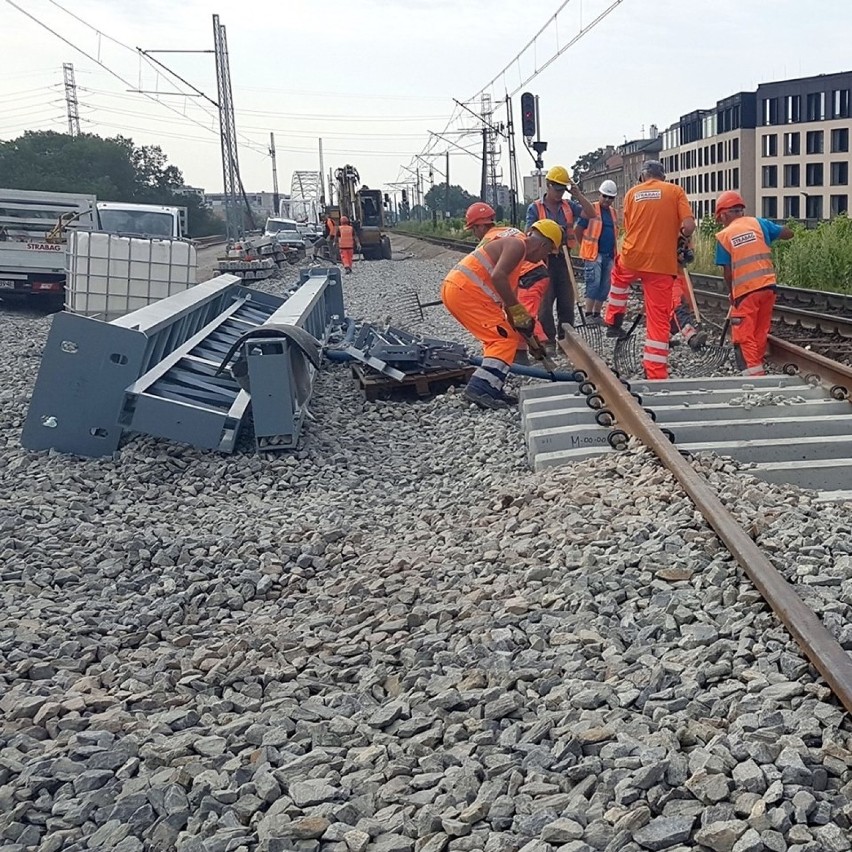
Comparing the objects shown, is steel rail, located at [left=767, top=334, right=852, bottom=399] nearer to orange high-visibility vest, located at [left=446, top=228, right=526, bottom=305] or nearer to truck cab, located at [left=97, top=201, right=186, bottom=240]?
orange high-visibility vest, located at [left=446, top=228, right=526, bottom=305]

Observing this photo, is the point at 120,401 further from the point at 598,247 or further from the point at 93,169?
the point at 93,169

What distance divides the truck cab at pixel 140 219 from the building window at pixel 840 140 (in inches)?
2219

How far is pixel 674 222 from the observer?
8.22 m

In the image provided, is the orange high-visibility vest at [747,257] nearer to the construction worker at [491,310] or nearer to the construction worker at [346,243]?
the construction worker at [491,310]

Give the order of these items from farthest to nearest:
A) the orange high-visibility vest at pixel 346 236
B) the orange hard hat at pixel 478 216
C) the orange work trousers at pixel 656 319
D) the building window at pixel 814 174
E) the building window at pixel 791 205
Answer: the building window at pixel 791 205 → the building window at pixel 814 174 → the orange high-visibility vest at pixel 346 236 → the orange hard hat at pixel 478 216 → the orange work trousers at pixel 656 319

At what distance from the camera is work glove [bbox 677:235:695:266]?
822 centimetres

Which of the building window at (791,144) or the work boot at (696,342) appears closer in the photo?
the work boot at (696,342)

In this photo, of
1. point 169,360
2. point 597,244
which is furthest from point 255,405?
point 597,244

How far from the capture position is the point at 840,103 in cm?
6525

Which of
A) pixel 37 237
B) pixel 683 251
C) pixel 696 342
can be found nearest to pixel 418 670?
pixel 683 251

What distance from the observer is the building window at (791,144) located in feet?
222

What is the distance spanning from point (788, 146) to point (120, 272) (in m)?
62.4

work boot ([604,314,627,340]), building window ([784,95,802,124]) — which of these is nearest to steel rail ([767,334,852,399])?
work boot ([604,314,627,340])

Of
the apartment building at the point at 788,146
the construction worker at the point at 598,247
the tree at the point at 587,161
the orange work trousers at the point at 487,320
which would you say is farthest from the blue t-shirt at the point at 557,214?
the tree at the point at 587,161
